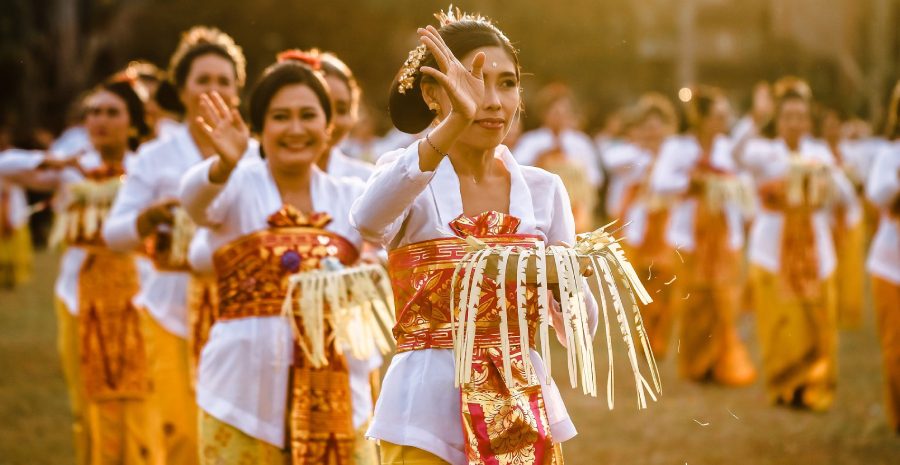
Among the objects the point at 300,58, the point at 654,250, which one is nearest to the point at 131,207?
the point at 300,58

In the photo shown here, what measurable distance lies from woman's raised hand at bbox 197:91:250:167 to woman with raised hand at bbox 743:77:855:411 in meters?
5.39

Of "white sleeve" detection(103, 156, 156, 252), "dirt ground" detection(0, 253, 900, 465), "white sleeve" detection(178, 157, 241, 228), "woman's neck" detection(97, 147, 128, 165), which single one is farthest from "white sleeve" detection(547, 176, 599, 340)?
"woman's neck" detection(97, 147, 128, 165)

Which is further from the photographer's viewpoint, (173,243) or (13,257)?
(13,257)

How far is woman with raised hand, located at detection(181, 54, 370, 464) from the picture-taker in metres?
4.09

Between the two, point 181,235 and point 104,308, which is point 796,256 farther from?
point 104,308

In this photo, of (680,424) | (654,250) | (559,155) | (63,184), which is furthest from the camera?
(559,155)

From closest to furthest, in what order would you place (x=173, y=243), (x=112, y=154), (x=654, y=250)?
(x=173, y=243), (x=112, y=154), (x=654, y=250)

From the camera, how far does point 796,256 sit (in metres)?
8.45

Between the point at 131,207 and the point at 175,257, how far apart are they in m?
0.33

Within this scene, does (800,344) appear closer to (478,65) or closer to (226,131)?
(226,131)

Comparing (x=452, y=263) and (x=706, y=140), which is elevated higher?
(x=706, y=140)

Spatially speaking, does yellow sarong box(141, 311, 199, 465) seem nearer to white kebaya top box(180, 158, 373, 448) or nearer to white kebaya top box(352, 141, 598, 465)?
white kebaya top box(180, 158, 373, 448)

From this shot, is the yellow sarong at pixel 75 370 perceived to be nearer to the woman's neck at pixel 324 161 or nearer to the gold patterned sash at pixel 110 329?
the gold patterned sash at pixel 110 329

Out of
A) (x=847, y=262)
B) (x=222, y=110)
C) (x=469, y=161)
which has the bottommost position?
(x=469, y=161)
